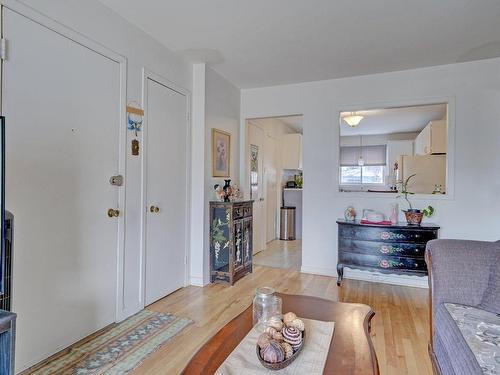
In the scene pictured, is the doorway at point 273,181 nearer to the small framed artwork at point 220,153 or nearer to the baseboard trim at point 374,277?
the baseboard trim at point 374,277

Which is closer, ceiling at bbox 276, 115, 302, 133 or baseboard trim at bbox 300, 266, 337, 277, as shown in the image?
baseboard trim at bbox 300, 266, 337, 277

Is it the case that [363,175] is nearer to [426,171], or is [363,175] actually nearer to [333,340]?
[426,171]

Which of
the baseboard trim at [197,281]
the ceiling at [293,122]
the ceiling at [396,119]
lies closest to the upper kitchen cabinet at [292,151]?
the ceiling at [293,122]

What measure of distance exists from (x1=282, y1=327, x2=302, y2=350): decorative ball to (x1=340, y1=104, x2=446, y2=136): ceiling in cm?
417

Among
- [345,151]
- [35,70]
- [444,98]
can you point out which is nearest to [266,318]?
[35,70]

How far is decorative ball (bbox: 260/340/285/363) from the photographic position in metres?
1.08

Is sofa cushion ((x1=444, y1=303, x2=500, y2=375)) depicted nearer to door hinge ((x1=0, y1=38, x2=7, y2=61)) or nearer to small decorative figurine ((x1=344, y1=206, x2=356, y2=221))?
small decorative figurine ((x1=344, y1=206, x2=356, y2=221))

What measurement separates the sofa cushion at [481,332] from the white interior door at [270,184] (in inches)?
160

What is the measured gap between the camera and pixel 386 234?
3.31 m

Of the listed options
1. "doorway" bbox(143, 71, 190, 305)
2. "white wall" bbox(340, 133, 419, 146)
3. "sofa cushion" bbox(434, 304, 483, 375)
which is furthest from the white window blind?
"sofa cushion" bbox(434, 304, 483, 375)

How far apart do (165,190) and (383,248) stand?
7.74 feet

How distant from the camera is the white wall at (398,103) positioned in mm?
3262

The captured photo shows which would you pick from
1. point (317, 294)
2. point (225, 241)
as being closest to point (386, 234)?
point (317, 294)

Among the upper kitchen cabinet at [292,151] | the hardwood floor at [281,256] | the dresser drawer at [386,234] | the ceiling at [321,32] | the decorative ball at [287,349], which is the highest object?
the ceiling at [321,32]
